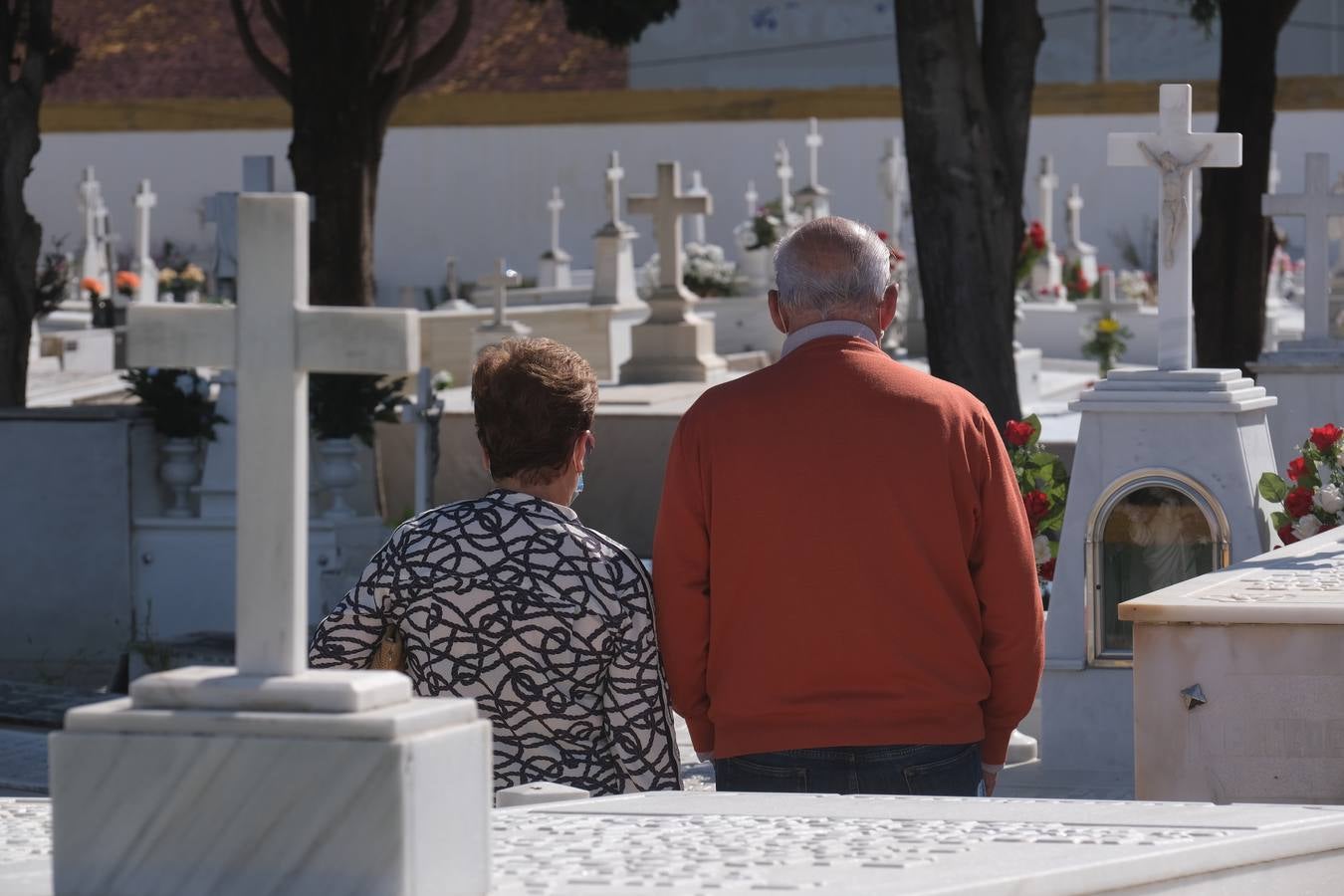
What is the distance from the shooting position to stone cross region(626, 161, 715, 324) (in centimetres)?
1457

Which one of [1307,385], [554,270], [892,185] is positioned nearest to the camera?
[1307,385]

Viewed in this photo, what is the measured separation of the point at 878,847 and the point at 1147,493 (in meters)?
3.34

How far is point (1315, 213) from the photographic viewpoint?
802 centimetres

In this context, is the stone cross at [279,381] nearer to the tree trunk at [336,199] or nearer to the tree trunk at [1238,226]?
the tree trunk at [336,199]

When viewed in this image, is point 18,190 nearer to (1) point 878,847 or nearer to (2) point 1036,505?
(2) point 1036,505

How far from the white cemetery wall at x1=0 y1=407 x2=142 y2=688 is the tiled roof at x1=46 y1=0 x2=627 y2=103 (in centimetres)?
2611

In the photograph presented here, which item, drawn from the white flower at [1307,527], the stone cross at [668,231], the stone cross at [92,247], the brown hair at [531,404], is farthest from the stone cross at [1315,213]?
the stone cross at [92,247]

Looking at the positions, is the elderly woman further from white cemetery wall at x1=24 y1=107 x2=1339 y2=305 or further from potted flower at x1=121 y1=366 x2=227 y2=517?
white cemetery wall at x1=24 y1=107 x2=1339 y2=305

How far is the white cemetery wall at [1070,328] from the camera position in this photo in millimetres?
20859

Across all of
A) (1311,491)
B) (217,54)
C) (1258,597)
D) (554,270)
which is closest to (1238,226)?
(1311,491)

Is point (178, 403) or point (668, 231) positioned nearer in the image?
point (178, 403)

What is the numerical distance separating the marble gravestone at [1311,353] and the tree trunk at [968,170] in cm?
102

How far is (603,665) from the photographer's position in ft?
9.65

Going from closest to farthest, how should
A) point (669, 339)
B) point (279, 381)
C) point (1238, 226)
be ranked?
point (279, 381), point (1238, 226), point (669, 339)
